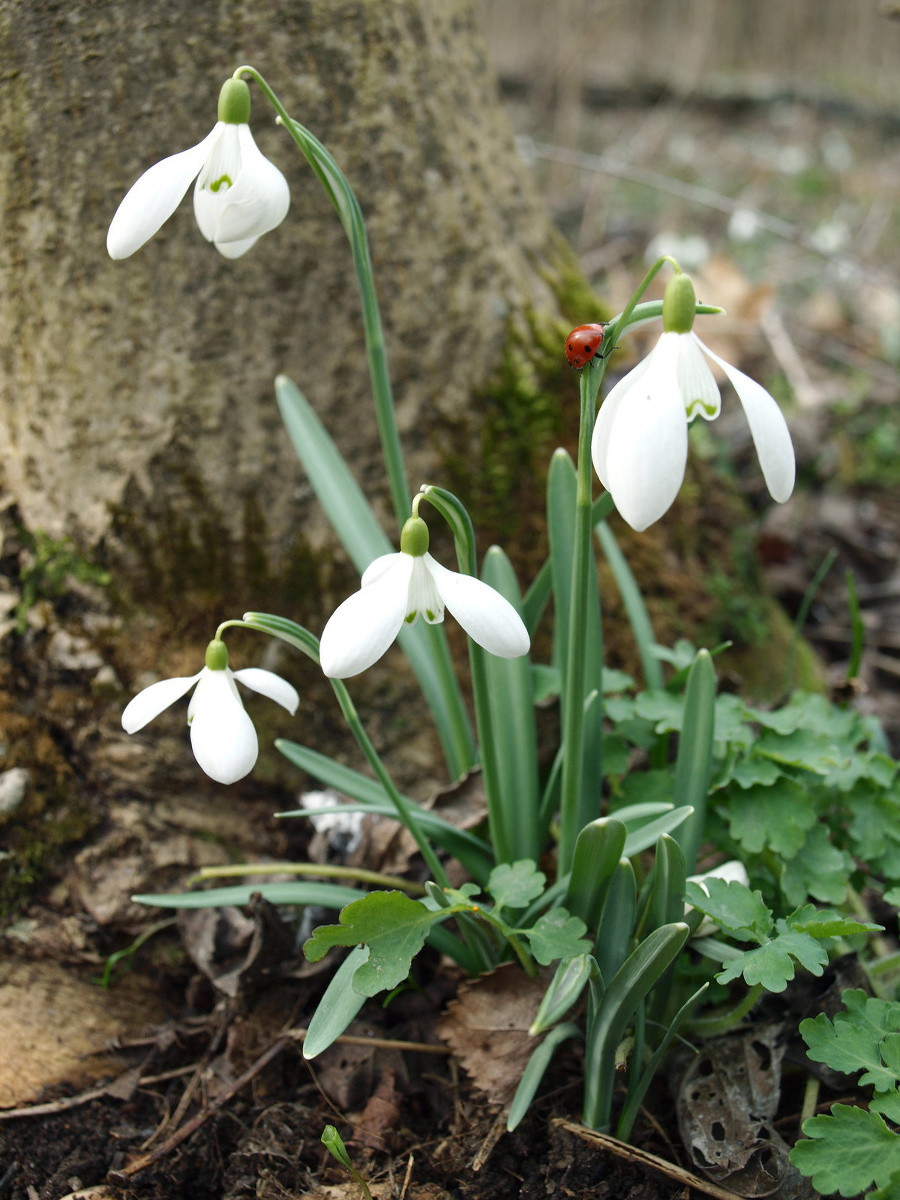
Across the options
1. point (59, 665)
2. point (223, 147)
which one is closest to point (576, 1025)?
point (59, 665)

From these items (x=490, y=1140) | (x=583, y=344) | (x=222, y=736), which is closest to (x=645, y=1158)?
(x=490, y=1140)

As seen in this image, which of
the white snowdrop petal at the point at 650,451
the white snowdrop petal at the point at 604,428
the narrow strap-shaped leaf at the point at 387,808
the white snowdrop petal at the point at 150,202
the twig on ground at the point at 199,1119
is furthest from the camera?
the narrow strap-shaped leaf at the point at 387,808

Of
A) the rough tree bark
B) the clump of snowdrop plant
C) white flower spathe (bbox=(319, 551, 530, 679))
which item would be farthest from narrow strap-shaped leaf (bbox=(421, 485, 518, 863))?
the rough tree bark

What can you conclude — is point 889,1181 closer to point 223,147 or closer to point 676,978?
point 676,978

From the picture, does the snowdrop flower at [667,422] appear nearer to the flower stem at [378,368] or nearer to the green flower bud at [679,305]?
the green flower bud at [679,305]

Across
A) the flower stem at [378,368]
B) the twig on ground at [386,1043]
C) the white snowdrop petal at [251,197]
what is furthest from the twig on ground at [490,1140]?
the white snowdrop petal at [251,197]

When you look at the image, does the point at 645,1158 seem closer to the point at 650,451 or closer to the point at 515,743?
the point at 515,743

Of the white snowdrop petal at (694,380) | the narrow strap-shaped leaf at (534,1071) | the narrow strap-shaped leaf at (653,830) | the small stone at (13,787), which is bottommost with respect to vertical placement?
the narrow strap-shaped leaf at (534,1071)
